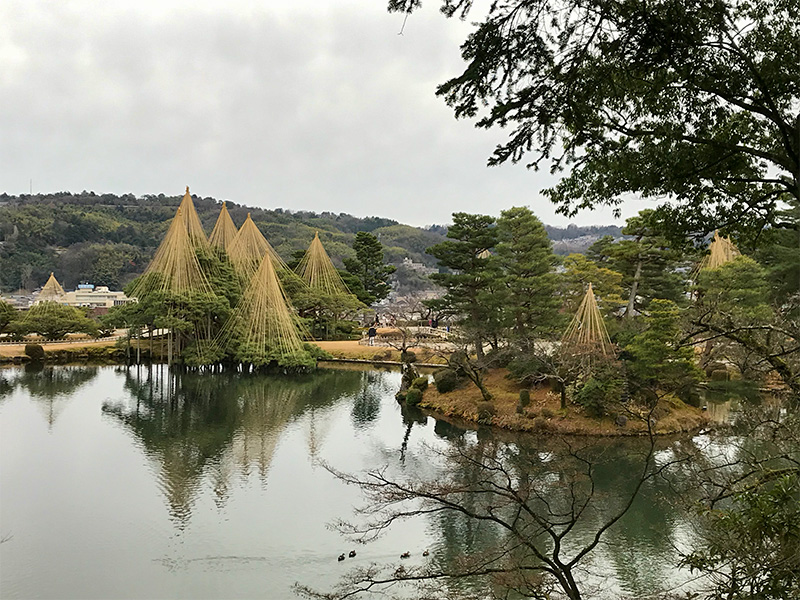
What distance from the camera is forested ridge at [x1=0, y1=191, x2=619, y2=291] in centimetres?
4172

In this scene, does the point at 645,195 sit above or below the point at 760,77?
below

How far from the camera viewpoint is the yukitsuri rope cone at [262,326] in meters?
17.8

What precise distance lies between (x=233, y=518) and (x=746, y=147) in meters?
6.31

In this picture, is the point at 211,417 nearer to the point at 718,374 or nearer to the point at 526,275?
the point at 526,275

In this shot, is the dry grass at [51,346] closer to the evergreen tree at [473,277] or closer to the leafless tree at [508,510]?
the evergreen tree at [473,277]

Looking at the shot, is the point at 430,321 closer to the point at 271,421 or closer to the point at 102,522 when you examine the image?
the point at 271,421

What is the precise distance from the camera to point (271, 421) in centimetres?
1208

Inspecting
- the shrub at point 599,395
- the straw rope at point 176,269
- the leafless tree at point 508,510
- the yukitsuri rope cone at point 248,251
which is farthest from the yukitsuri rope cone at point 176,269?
the shrub at point 599,395

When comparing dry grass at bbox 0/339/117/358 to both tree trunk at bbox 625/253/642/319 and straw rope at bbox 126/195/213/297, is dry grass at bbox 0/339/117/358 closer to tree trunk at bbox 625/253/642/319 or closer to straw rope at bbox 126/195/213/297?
straw rope at bbox 126/195/213/297

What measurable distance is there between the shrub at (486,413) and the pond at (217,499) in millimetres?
523

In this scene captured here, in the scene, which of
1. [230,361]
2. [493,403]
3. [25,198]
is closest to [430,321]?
[230,361]

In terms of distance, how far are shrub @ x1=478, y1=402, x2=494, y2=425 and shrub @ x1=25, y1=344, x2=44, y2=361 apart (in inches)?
575

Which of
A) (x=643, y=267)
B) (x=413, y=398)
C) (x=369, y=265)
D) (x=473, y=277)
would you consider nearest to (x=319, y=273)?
(x=369, y=265)

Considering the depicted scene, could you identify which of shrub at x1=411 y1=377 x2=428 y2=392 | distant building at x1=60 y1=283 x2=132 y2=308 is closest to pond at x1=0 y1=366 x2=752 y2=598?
shrub at x1=411 y1=377 x2=428 y2=392
